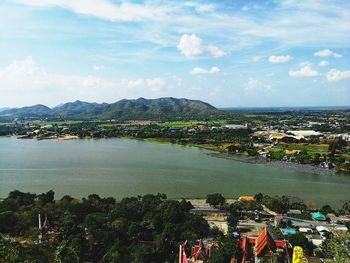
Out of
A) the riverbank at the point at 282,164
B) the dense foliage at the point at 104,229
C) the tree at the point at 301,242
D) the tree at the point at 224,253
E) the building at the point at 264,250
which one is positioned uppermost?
the building at the point at 264,250

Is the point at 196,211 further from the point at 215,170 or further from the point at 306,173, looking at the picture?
the point at 306,173

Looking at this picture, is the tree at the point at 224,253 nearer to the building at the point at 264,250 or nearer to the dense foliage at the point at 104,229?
the building at the point at 264,250

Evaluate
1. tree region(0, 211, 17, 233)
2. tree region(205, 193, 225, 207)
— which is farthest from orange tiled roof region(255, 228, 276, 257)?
tree region(0, 211, 17, 233)

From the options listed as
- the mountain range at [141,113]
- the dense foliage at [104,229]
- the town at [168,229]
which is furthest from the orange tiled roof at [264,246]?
the mountain range at [141,113]

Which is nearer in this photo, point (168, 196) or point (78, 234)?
point (78, 234)

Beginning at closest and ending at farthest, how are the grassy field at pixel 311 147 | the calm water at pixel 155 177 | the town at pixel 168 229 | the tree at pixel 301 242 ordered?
1. the town at pixel 168 229
2. the tree at pixel 301 242
3. the calm water at pixel 155 177
4. the grassy field at pixel 311 147

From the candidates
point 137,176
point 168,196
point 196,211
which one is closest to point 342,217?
point 196,211

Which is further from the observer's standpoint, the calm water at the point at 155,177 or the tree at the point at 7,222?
the calm water at the point at 155,177

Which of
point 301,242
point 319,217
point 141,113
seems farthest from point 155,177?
point 141,113

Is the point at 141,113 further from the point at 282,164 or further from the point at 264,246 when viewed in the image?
the point at 264,246
